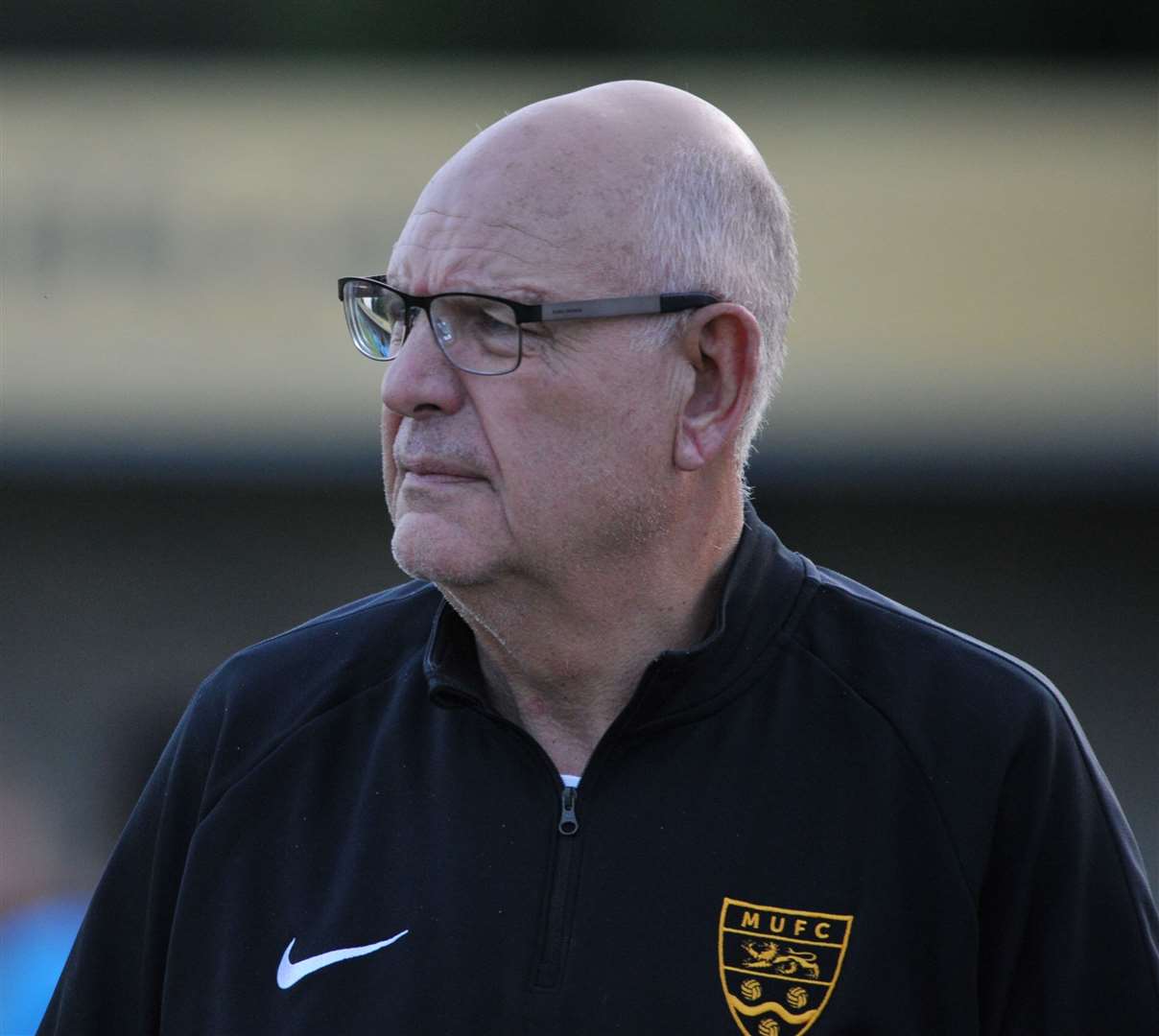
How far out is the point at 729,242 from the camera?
2.37 m

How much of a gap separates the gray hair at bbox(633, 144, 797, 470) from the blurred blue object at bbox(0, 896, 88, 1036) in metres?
3.45

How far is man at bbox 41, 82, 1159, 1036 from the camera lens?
6.96ft

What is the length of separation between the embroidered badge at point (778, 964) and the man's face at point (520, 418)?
0.52m

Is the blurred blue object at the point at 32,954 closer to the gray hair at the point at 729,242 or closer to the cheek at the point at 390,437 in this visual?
the cheek at the point at 390,437

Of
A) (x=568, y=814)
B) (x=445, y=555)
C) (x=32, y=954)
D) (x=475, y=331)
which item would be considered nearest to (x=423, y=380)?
(x=475, y=331)

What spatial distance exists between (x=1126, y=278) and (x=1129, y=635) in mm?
1591

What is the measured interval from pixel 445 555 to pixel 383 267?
5.30 m

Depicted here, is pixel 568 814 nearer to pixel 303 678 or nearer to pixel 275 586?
pixel 303 678

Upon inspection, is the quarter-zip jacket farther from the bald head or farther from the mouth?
the bald head

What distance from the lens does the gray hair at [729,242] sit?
2.29 metres

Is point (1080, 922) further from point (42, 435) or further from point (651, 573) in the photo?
point (42, 435)

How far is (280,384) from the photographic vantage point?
7.55 meters

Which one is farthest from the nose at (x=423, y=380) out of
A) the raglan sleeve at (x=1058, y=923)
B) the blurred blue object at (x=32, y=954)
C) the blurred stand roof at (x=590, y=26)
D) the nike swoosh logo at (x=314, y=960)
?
the blurred stand roof at (x=590, y=26)

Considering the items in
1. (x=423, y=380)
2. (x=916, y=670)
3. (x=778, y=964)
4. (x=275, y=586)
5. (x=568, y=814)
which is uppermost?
(x=423, y=380)
